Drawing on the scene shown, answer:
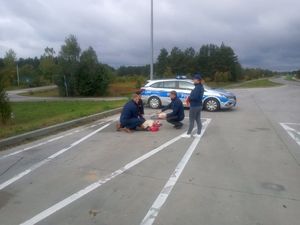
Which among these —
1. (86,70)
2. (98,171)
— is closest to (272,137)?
(98,171)

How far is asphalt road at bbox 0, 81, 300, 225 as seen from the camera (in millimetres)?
4457

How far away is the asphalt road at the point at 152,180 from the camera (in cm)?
446

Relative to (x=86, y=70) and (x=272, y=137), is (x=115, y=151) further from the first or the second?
(x=86, y=70)

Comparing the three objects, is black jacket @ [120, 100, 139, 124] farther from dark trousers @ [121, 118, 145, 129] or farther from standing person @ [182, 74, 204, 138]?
standing person @ [182, 74, 204, 138]

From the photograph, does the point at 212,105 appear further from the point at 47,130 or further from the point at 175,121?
the point at 47,130

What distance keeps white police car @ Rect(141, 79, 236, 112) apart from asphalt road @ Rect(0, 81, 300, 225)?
6708 mm

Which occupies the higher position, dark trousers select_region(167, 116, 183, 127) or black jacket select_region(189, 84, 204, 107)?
black jacket select_region(189, 84, 204, 107)

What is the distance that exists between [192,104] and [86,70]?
26.5 meters

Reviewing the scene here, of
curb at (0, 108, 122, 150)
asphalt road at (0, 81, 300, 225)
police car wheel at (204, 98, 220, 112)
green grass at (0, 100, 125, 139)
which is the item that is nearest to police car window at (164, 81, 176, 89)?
police car wheel at (204, 98, 220, 112)

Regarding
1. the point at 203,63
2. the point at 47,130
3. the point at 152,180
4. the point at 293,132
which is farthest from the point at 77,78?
the point at 203,63

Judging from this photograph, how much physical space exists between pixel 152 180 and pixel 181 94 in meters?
11.7

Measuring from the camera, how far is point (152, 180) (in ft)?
19.1

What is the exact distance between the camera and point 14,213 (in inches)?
177

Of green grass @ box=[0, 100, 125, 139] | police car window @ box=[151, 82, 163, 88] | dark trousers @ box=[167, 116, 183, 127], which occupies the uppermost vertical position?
police car window @ box=[151, 82, 163, 88]
